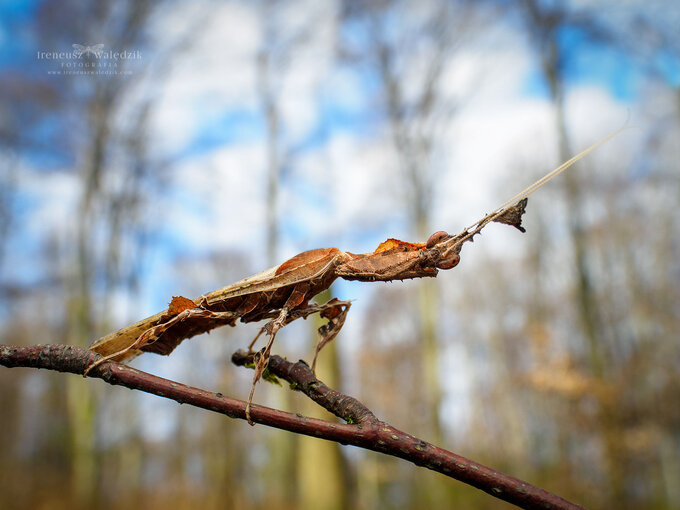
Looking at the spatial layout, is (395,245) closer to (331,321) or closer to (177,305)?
(331,321)

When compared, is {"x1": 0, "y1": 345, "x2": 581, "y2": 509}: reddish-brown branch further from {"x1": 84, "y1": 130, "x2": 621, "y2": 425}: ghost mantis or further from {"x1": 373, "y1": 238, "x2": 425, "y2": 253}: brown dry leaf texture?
{"x1": 373, "y1": 238, "x2": 425, "y2": 253}: brown dry leaf texture

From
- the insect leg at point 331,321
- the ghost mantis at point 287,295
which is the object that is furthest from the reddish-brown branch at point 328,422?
the insect leg at point 331,321

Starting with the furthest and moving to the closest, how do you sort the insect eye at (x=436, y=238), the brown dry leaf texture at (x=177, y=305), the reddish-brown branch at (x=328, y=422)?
the brown dry leaf texture at (x=177, y=305)
the insect eye at (x=436, y=238)
the reddish-brown branch at (x=328, y=422)

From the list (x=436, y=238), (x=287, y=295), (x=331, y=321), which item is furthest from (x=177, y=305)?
(x=436, y=238)

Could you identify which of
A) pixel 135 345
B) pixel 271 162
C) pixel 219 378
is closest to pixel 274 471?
pixel 219 378

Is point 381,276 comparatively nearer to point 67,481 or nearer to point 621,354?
point 67,481

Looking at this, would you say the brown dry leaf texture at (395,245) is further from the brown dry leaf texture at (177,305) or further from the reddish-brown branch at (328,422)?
the brown dry leaf texture at (177,305)

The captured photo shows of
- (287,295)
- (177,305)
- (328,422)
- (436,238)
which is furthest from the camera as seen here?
(287,295)
